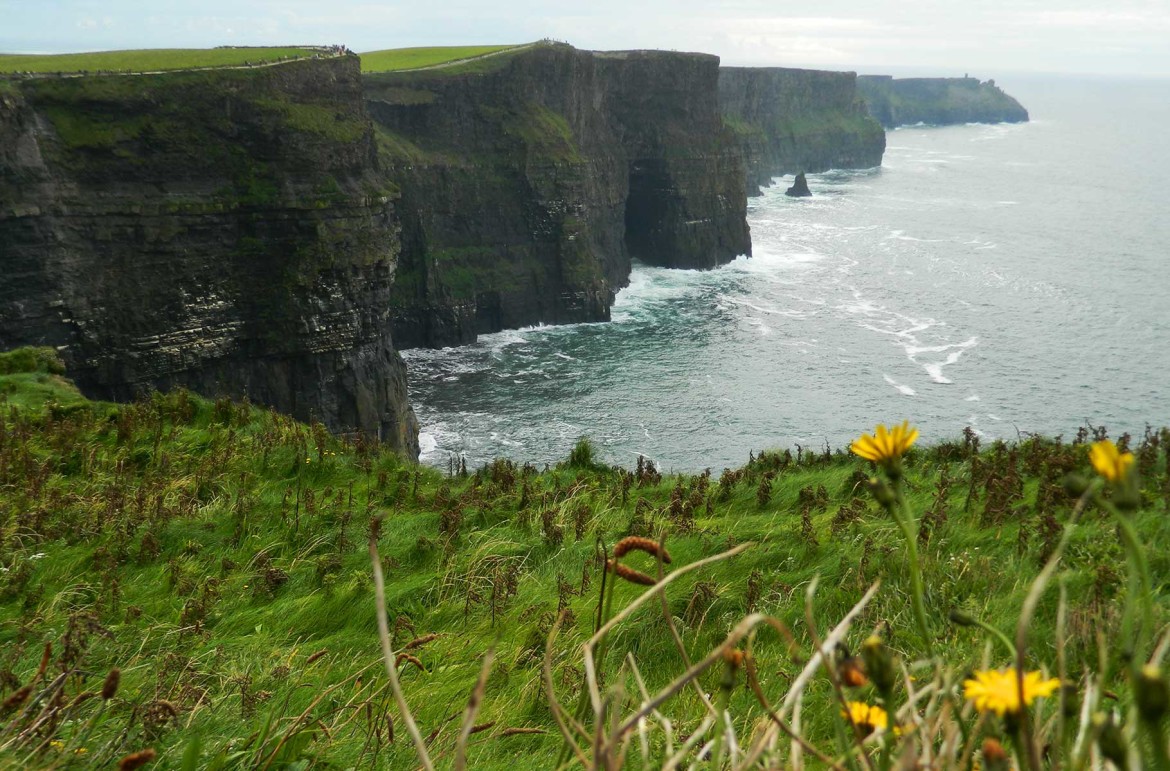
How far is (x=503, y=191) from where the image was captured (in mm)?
66188

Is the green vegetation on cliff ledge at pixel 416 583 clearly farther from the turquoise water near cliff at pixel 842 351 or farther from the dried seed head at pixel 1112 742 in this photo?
the turquoise water near cliff at pixel 842 351

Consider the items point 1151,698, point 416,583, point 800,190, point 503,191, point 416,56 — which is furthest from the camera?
point 800,190

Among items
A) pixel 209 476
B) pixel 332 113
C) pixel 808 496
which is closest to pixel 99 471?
pixel 209 476

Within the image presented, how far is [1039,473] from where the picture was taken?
8.74 metres

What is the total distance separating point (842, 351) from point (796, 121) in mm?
107171

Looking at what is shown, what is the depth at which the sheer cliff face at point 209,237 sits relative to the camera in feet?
111

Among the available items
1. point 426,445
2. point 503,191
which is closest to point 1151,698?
point 426,445

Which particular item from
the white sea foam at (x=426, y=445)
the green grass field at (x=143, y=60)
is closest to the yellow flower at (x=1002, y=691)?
the white sea foam at (x=426, y=445)

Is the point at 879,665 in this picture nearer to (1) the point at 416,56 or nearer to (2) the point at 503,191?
(2) the point at 503,191

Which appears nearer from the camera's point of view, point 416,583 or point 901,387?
point 416,583

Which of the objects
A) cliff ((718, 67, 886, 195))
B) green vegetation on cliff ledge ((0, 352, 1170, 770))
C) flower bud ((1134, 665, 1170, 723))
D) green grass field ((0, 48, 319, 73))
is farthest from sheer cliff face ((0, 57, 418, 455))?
cliff ((718, 67, 886, 195))

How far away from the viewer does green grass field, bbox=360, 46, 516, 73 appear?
68.1 m

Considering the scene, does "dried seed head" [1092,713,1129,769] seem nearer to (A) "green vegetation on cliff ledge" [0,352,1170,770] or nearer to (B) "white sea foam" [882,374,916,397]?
(A) "green vegetation on cliff ledge" [0,352,1170,770]

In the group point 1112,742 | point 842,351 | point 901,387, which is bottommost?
point 842,351
